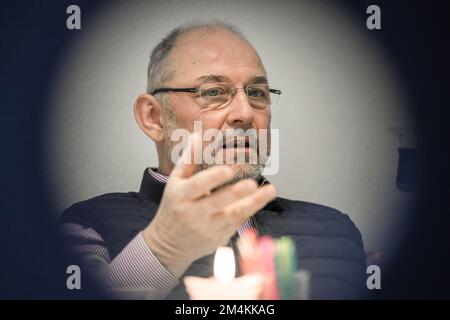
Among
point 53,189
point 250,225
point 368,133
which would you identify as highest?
point 368,133

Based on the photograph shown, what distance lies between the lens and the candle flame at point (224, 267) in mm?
1243

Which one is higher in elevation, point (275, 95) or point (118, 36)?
point (118, 36)

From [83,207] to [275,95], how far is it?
0.69 meters

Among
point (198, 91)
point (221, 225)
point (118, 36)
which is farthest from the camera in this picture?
point (118, 36)

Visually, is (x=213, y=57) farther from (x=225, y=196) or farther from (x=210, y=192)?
(x=225, y=196)

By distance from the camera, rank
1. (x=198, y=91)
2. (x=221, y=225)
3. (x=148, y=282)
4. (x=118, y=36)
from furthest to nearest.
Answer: (x=118, y=36) < (x=198, y=91) < (x=148, y=282) < (x=221, y=225)

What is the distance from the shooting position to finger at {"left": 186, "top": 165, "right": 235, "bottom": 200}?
939 millimetres

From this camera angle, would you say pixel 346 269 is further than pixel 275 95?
Result: No

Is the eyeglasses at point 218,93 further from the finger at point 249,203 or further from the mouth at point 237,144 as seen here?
the finger at point 249,203

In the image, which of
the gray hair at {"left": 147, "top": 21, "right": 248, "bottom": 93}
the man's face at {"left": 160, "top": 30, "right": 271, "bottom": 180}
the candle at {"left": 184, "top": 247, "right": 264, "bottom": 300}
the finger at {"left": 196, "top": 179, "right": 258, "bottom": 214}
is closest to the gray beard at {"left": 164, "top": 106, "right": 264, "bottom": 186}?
the man's face at {"left": 160, "top": 30, "right": 271, "bottom": 180}

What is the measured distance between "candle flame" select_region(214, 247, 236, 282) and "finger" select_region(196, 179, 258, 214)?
0.30 m

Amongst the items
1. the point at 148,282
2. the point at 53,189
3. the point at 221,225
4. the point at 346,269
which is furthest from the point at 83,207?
the point at 346,269
